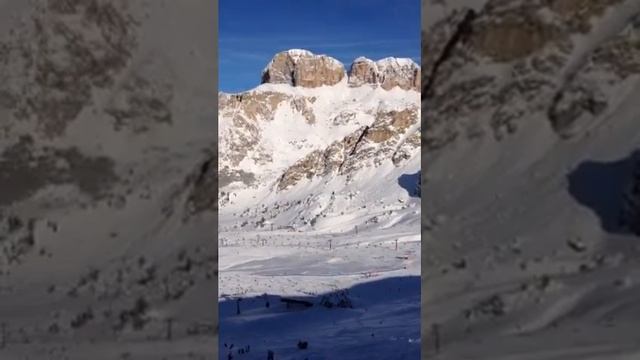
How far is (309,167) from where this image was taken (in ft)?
113

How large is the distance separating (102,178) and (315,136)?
43.7 metres

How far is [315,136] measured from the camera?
151 ft

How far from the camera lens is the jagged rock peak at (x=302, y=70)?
4969cm

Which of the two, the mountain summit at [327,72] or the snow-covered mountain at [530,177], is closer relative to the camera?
the snow-covered mountain at [530,177]

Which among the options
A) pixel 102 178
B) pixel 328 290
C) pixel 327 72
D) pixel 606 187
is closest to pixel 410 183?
pixel 328 290

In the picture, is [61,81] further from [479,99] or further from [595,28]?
[595,28]

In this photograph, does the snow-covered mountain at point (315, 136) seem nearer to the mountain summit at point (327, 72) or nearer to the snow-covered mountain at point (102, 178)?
the mountain summit at point (327, 72)

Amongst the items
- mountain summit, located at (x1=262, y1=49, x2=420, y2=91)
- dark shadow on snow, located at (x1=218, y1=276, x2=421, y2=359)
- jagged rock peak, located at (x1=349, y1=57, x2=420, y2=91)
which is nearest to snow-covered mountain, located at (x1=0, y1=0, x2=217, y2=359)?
dark shadow on snow, located at (x1=218, y1=276, x2=421, y2=359)

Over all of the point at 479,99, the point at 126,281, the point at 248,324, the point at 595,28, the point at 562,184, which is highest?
the point at 595,28

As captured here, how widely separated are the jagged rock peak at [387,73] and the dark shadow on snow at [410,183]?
75.4 feet

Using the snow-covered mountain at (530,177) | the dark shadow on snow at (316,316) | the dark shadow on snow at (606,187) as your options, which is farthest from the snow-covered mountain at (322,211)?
the dark shadow on snow at (606,187)

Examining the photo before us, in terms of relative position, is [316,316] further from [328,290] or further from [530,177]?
[530,177]

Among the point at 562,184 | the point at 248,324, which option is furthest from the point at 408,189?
the point at 562,184

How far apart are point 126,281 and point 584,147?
71.3 inches
